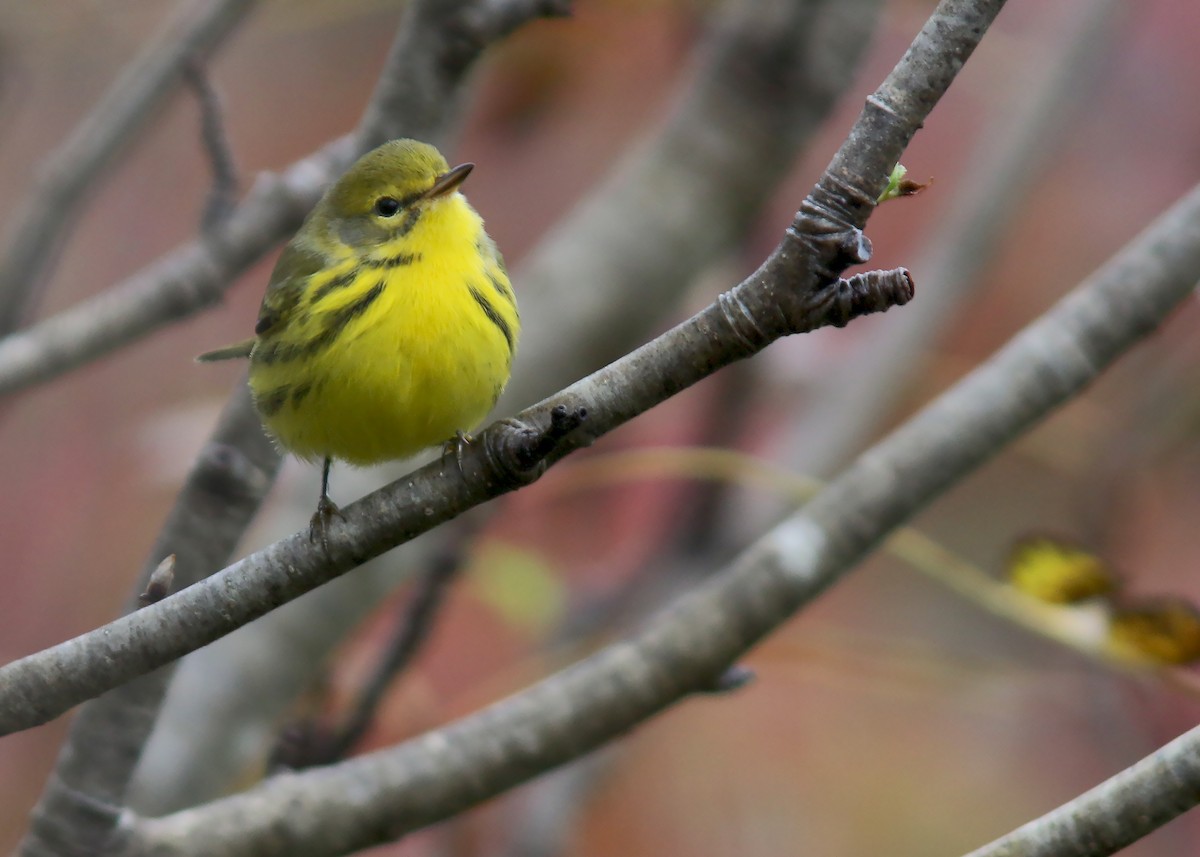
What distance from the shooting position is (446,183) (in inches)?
103

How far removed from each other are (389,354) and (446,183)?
43 centimetres

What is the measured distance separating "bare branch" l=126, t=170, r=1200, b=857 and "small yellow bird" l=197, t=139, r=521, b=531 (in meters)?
0.49

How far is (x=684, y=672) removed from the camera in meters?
2.43

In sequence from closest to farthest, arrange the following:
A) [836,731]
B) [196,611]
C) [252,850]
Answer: [196,611]
[252,850]
[836,731]

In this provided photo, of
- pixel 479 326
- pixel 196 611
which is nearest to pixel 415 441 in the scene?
pixel 479 326

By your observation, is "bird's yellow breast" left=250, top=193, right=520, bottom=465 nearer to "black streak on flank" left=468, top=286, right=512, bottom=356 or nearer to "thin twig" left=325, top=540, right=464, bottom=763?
"black streak on flank" left=468, top=286, right=512, bottom=356

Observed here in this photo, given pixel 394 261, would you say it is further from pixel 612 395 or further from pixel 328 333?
pixel 612 395

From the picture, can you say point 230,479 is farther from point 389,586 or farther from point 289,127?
point 289,127

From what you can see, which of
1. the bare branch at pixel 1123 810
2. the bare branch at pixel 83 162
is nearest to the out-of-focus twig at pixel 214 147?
the bare branch at pixel 83 162

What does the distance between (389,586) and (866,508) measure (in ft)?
4.57

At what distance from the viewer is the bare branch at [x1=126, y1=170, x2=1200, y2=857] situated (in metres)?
2.35

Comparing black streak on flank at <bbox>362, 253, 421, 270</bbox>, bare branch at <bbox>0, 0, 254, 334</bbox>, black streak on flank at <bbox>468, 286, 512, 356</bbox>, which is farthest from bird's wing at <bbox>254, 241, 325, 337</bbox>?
bare branch at <bbox>0, 0, 254, 334</bbox>

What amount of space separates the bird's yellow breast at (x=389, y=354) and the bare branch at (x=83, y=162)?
0.88 meters

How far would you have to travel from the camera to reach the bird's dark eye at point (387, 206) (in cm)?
272
